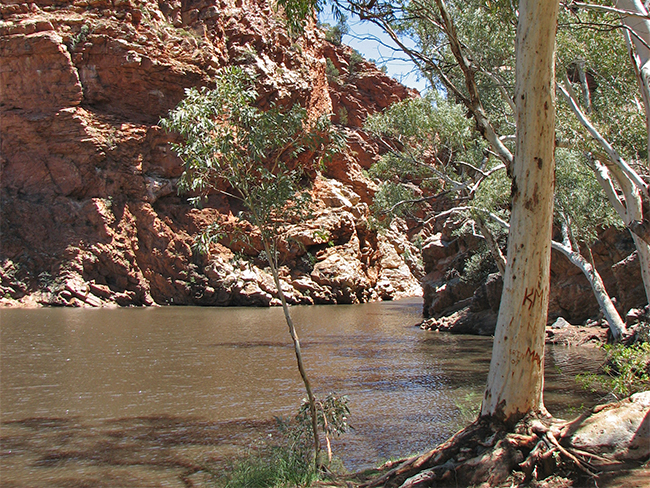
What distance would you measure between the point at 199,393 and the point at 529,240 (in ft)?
23.4

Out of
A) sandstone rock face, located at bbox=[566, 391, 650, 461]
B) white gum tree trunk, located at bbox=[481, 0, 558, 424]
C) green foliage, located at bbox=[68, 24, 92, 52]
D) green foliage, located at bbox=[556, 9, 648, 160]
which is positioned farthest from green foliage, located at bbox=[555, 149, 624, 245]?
green foliage, located at bbox=[68, 24, 92, 52]

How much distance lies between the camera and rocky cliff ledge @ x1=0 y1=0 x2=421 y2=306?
96.1 ft

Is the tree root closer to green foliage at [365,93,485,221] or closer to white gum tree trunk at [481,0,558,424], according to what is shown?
white gum tree trunk at [481,0,558,424]

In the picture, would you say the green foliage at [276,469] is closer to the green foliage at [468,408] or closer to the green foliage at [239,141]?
the green foliage at [468,408]

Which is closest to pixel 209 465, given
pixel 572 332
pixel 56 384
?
pixel 56 384

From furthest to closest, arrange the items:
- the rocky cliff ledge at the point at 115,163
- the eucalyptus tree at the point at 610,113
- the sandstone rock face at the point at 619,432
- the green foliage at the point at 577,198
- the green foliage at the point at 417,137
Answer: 1. the rocky cliff ledge at the point at 115,163
2. the green foliage at the point at 417,137
3. the green foliage at the point at 577,198
4. the eucalyptus tree at the point at 610,113
5. the sandstone rock face at the point at 619,432

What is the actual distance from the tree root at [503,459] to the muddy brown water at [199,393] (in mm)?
2058

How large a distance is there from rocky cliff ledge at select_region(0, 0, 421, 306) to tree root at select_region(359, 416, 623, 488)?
23464 millimetres

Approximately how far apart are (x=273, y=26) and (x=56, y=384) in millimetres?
32578

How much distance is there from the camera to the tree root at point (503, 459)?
12.7ft

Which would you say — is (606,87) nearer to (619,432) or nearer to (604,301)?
(604,301)

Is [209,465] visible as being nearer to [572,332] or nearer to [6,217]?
[572,332]

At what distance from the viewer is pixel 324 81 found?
42.3 meters

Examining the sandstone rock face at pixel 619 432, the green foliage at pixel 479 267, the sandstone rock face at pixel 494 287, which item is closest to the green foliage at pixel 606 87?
the sandstone rock face at pixel 494 287
